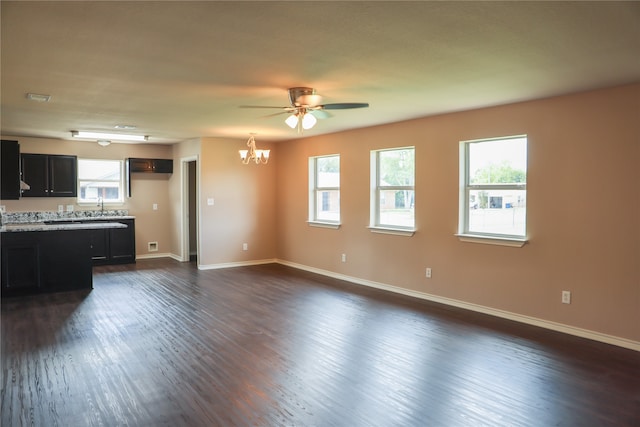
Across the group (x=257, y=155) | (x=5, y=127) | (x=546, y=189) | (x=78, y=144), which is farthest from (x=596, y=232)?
(x=78, y=144)

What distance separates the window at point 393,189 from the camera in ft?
19.5

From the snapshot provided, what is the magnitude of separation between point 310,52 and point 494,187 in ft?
9.77

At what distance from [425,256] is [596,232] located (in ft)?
6.64

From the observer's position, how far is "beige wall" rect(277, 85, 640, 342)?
3.88 metres

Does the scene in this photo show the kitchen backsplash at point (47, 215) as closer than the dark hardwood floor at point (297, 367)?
No

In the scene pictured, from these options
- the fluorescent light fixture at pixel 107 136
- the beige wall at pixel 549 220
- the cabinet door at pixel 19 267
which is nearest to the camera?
the beige wall at pixel 549 220

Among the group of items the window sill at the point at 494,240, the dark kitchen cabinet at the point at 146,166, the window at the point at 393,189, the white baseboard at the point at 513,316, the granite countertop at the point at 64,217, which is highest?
the dark kitchen cabinet at the point at 146,166

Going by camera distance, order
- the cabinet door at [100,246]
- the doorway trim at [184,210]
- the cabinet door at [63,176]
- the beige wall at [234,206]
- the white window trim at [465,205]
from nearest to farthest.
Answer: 1. the white window trim at [465,205]
2. the beige wall at [234,206]
3. the cabinet door at [63,176]
4. the cabinet door at [100,246]
5. the doorway trim at [184,210]

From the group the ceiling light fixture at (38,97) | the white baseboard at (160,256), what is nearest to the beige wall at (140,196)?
the white baseboard at (160,256)

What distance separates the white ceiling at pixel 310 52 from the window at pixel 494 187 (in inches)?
22.3

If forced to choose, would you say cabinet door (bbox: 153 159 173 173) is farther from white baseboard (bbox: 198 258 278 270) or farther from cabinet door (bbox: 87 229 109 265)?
white baseboard (bbox: 198 258 278 270)

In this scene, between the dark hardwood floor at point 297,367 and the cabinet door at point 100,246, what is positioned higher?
the cabinet door at point 100,246

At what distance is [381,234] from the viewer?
627 cm

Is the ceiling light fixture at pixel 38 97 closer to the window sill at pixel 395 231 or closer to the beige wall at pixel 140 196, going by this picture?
the beige wall at pixel 140 196
